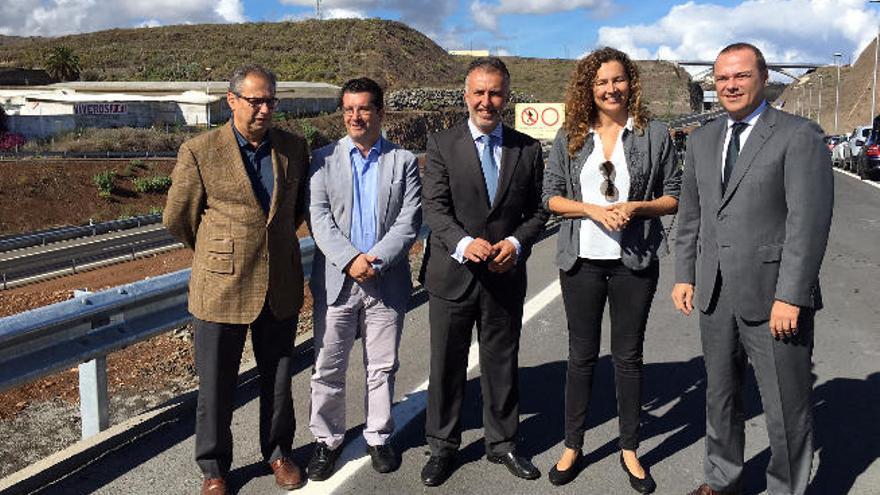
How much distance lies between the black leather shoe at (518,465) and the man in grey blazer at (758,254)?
875 mm

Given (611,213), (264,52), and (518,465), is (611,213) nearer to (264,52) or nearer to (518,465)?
(518,465)

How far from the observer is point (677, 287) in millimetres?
3895

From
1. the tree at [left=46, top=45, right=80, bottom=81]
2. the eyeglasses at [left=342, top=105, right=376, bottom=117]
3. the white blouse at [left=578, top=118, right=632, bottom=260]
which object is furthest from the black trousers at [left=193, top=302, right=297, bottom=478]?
the tree at [left=46, top=45, right=80, bottom=81]

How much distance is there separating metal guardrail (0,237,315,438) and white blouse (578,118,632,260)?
262 centimetres

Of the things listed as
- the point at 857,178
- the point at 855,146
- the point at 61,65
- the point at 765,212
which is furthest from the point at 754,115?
the point at 61,65

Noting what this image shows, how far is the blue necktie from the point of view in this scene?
4.07 metres

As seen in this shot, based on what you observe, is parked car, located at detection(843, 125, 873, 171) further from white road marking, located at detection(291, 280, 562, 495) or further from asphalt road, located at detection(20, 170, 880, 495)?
white road marking, located at detection(291, 280, 562, 495)

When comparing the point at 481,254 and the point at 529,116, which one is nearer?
the point at 481,254

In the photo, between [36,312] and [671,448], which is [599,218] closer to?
[671,448]

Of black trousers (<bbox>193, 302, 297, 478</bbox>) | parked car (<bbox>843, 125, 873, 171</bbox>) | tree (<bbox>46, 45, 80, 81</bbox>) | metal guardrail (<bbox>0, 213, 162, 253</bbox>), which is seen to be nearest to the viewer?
black trousers (<bbox>193, 302, 297, 478</bbox>)

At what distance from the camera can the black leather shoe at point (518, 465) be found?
4055mm

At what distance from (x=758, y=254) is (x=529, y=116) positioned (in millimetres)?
24423

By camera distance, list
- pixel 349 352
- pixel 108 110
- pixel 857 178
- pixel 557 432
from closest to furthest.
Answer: pixel 349 352, pixel 557 432, pixel 857 178, pixel 108 110

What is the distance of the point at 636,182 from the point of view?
3.93 meters
